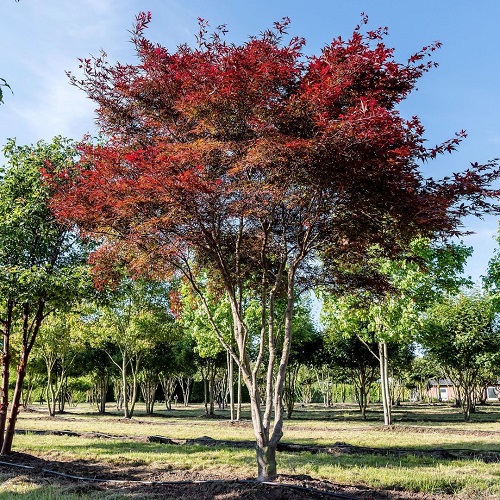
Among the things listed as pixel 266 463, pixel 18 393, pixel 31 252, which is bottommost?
pixel 266 463

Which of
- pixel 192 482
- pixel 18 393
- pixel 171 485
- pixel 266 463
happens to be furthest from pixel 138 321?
pixel 266 463

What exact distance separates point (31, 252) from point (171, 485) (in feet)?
19.9

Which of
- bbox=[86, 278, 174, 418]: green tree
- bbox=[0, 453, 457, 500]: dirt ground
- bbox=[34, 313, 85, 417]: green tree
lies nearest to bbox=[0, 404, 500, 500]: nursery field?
bbox=[0, 453, 457, 500]: dirt ground

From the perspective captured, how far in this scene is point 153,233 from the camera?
7.08 meters

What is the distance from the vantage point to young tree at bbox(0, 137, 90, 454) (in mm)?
9383

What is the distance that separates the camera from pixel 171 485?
23.3 feet

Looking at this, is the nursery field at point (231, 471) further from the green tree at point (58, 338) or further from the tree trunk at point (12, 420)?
the green tree at point (58, 338)

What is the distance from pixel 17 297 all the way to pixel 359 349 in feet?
74.6

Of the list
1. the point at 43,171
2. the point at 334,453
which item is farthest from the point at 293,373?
the point at 43,171

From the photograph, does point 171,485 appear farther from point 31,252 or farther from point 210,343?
point 210,343

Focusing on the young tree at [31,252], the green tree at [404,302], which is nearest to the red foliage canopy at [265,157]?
the young tree at [31,252]

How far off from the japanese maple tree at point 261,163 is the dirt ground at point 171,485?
1.99 ft

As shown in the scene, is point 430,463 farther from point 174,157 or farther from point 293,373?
point 293,373

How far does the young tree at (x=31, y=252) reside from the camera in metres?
9.38
